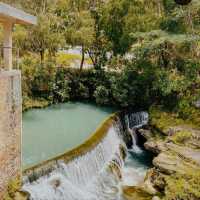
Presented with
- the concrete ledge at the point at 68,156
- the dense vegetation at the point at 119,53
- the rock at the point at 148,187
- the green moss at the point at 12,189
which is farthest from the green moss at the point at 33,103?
the green moss at the point at 12,189

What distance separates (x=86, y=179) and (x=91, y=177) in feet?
0.97

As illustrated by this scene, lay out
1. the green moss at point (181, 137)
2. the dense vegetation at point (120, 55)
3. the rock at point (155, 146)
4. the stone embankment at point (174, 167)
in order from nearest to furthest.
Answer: the stone embankment at point (174, 167), the rock at point (155, 146), the green moss at point (181, 137), the dense vegetation at point (120, 55)

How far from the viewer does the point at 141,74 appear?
1833cm

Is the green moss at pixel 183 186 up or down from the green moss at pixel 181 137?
down

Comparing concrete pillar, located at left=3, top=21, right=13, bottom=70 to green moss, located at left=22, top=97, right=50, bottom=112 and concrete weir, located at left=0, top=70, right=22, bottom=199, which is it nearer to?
concrete weir, located at left=0, top=70, right=22, bottom=199

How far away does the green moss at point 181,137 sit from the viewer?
12.9m

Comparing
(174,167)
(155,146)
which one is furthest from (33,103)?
(174,167)

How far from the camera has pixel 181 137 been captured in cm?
1302

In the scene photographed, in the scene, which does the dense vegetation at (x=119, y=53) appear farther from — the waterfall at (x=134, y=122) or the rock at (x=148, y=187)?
the rock at (x=148, y=187)

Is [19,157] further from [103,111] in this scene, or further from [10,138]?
[103,111]

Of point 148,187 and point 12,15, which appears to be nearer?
point 12,15

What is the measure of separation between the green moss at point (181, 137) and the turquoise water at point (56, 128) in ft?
10.4

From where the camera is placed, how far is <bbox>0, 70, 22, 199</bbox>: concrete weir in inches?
314

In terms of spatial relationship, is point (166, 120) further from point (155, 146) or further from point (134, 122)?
point (155, 146)
